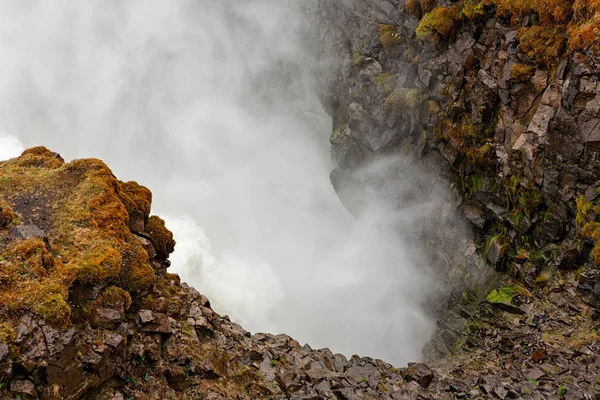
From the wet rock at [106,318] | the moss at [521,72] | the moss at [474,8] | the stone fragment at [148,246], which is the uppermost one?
the moss at [474,8]

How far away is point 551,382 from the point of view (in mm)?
16719

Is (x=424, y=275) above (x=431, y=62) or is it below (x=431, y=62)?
below

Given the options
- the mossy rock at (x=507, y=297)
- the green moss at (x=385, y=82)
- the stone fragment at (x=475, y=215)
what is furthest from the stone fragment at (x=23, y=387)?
the green moss at (x=385, y=82)

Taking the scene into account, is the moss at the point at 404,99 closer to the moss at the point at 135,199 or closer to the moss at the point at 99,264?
the moss at the point at 135,199

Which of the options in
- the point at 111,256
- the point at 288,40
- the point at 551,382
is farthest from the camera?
the point at 288,40

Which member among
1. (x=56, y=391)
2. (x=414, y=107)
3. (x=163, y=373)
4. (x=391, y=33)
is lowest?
Result: (x=56, y=391)

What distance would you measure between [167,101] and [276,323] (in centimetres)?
4418

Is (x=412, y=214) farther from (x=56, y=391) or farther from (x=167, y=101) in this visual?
(x=167, y=101)

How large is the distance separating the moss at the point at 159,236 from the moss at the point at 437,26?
22.6m

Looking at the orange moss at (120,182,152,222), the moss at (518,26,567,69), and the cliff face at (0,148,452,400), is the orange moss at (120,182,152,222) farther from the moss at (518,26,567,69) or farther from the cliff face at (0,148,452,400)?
the moss at (518,26,567,69)

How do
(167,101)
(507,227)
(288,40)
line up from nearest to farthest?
(507,227) < (288,40) < (167,101)

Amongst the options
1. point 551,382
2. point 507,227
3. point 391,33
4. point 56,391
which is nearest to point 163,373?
point 56,391

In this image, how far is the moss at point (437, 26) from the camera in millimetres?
26641

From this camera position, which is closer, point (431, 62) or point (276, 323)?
point (431, 62)
